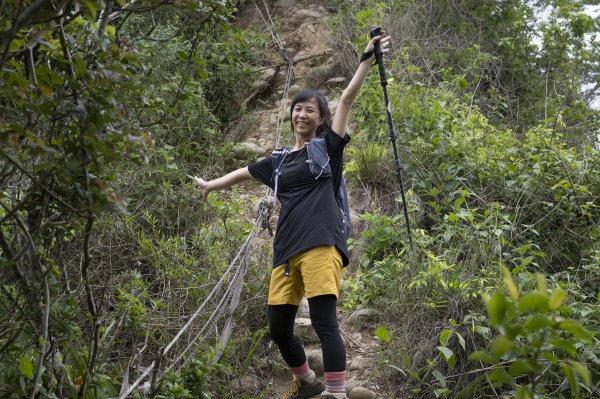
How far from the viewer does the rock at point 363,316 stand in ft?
16.3

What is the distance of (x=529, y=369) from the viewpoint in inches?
51.5

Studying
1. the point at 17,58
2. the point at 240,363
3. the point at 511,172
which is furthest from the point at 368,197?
the point at 17,58

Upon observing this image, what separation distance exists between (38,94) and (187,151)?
4686 millimetres

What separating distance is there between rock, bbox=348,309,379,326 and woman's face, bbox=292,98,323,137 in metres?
1.65

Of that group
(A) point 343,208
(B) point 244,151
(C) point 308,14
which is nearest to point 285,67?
(C) point 308,14

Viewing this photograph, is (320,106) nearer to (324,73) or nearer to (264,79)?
(324,73)

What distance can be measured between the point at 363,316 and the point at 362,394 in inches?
36.2

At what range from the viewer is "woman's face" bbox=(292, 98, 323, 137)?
3908 millimetres

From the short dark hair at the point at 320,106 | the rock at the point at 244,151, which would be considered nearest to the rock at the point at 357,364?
the short dark hair at the point at 320,106

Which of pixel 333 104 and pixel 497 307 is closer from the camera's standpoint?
pixel 497 307

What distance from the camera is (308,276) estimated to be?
3568mm

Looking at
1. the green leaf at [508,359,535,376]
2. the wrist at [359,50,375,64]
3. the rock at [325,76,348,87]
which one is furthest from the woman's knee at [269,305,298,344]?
the rock at [325,76,348,87]

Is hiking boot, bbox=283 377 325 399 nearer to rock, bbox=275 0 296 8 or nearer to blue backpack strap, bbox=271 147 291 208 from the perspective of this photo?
blue backpack strap, bbox=271 147 291 208

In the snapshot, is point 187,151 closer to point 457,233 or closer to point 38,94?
point 457,233
